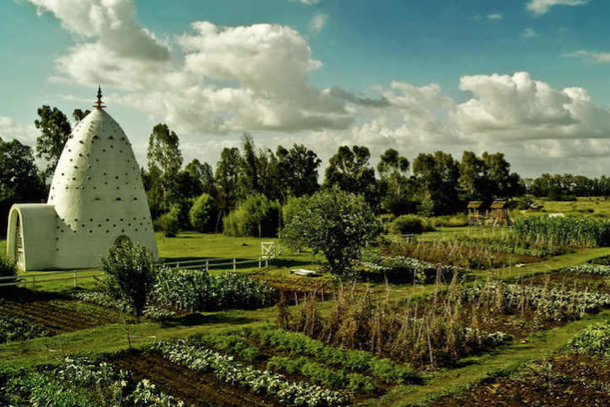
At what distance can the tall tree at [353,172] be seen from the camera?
219 ft

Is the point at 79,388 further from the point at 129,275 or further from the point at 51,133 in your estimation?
the point at 51,133

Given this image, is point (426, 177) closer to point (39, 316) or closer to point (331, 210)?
point (331, 210)

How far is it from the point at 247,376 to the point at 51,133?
5183 centimetres

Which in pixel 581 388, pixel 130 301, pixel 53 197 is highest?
pixel 53 197

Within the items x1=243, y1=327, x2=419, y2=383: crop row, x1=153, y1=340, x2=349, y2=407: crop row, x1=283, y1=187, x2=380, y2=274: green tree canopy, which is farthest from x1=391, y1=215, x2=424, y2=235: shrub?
x1=153, y1=340, x2=349, y2=407: crop row

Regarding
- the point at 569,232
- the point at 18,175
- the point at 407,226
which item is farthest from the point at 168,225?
the point at 569,232

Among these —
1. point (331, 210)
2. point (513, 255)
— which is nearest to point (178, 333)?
point (331, 210)

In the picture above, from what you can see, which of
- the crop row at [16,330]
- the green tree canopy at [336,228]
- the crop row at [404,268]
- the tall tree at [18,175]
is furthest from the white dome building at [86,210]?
the tall tree at [18,175]

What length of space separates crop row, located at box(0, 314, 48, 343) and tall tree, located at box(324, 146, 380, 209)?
5260 centimetres

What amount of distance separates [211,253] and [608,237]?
3094 cm

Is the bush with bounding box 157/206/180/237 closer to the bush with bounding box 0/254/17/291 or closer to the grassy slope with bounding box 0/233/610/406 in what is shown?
the bush with bounding box 0/254/17/291

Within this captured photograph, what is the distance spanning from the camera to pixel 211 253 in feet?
108

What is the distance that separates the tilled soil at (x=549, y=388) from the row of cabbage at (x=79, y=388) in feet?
19.5

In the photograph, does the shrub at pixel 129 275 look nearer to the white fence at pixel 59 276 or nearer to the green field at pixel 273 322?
the green field at pixel 273 322
